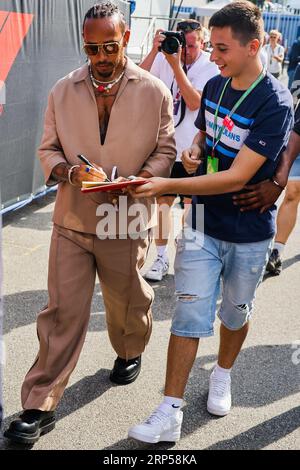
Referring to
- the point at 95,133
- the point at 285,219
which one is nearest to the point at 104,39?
the point at 95,133

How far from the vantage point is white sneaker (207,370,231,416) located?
337cm

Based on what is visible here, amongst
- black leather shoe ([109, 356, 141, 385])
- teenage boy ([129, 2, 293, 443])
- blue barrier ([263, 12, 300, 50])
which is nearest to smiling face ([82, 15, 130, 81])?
teenage boy ([129, 2, 293, 443])

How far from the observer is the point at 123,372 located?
143 inches

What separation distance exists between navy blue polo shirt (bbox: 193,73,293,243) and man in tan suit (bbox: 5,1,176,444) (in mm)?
262

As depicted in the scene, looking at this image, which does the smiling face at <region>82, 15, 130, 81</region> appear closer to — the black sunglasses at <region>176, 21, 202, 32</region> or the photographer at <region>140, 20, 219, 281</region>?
the photographer at <region>140, 20, 219, 281</region>

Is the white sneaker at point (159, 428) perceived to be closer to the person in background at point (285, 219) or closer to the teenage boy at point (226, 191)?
the teenage boy at point (226, 191)

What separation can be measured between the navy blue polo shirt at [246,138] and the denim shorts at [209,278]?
65mm

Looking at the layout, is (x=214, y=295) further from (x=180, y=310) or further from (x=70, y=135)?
(x=70, y=135)

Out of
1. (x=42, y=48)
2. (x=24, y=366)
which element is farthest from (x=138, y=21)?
(x=24, y=366)

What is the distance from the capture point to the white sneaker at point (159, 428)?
9.69ft

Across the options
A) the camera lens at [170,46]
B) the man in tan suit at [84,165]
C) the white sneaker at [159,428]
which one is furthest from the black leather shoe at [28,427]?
the camera lens at [170,46]

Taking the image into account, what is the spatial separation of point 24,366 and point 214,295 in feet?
4.25

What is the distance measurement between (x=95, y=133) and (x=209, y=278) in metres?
0.87
